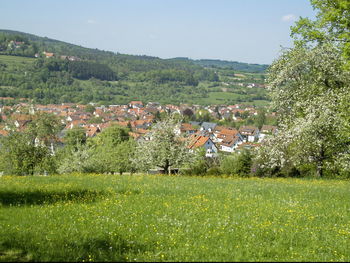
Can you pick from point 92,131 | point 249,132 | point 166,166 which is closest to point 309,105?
point 166,166

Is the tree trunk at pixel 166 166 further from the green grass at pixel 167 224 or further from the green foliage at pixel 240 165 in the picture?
the green grass at pixel 167 224

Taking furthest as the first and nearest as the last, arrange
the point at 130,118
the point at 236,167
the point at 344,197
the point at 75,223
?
1. the point at 130,118
2. the point at 236,167
3. the point at 344,197
4. the point at 75,223

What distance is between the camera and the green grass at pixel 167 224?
8.39 m

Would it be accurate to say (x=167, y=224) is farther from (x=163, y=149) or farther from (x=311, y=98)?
(x=311, y=98)

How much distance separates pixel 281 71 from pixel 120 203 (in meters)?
21.8

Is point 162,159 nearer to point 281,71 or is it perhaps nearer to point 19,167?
point 281,71

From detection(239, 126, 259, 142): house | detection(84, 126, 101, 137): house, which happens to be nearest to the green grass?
detection(84, 126, 101, 137): house

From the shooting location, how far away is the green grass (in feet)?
27.5

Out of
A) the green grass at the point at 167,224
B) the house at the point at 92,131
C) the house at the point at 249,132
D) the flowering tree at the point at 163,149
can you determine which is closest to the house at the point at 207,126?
the house at the point at 249,132

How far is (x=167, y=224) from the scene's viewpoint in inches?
427

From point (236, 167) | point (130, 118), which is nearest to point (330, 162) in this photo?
point (236, 167)

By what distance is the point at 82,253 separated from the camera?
8.05 metres

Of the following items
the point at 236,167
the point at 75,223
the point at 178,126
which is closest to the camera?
the point at 75,223

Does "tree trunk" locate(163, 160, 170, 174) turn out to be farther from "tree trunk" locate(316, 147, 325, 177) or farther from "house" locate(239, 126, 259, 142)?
"house" locate(239, 126, 259, 142)
